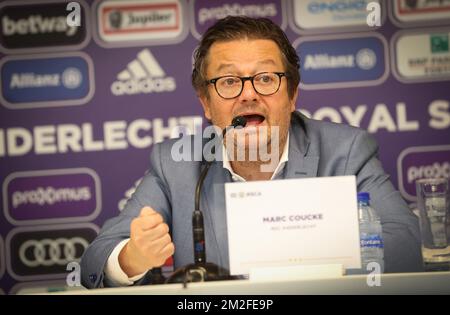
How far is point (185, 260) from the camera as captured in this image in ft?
7.54

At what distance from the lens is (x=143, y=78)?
A: 3.23m

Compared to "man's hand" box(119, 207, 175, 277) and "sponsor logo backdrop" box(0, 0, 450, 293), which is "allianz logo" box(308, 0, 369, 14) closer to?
"sponsor logo backdrop" box(0, 0, 450, 293)

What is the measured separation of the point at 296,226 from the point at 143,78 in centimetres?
176

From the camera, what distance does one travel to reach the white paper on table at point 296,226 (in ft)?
5.50

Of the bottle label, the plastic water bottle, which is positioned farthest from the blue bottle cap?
the bottle label

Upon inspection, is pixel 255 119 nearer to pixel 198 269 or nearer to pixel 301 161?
pixel 301 161

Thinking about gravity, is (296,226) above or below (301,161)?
below

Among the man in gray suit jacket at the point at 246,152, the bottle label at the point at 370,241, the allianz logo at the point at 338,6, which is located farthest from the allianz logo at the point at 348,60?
the bottle label at the point at 370,241

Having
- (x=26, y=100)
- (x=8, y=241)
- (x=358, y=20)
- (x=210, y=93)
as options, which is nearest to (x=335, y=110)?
(x=358, y=20)

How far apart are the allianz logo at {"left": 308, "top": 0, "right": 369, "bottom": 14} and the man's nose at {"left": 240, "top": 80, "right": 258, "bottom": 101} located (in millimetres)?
1020

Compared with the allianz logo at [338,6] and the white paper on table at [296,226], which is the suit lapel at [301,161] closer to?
the white paper on table at [296,226]

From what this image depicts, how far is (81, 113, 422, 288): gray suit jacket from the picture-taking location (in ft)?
7.02

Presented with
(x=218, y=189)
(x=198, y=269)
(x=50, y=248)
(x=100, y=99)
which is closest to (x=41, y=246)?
(x=50, y=248)
